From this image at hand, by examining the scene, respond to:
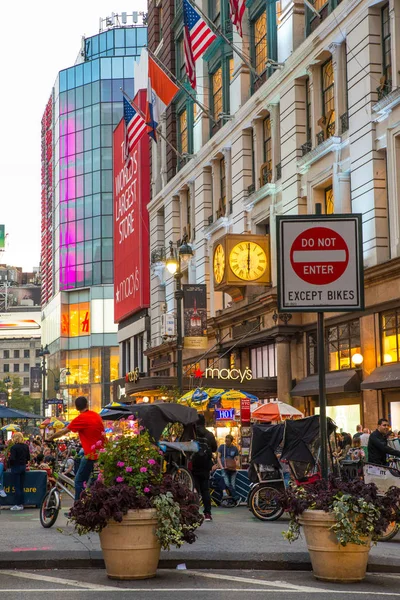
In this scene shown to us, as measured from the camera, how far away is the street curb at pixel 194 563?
12242 mm

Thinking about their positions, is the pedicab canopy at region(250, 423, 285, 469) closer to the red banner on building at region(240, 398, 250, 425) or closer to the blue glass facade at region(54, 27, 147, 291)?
the red banner on building at region(240, 398, 250, 425)

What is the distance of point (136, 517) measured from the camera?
444 inches

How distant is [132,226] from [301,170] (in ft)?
109

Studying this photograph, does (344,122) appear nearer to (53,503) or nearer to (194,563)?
(53,503)

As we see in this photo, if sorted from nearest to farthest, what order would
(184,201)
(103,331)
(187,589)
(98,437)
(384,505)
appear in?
(187,589)
(384,505)
(98,437)
(184,201)
(103,331)

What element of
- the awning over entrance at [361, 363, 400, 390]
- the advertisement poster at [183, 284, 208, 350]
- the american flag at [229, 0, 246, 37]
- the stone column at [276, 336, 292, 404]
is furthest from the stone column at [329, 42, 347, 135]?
the advertisement poster at [183, 284, 208, 350]

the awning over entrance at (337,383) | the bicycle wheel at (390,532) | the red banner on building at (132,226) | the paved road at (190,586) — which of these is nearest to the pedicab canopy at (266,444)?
the bicycle wheel at (390,532)

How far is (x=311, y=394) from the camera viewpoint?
3322cm

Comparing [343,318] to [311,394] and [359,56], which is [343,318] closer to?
[311,394]

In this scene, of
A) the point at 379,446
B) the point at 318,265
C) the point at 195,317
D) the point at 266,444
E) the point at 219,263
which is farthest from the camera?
the point at 195,317

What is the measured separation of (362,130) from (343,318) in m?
5.89

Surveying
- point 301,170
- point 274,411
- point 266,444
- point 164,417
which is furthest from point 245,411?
point 301,170

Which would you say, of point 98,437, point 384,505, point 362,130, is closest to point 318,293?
point 384,505

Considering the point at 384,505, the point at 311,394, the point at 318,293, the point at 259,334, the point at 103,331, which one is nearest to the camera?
the point at 384,505
